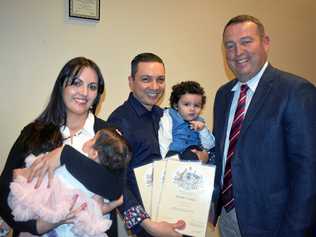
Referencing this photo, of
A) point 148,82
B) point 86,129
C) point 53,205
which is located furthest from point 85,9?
point 53,205

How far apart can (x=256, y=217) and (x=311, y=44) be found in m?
2.73

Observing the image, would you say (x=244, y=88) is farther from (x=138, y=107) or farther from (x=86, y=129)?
(x=86, y=129)

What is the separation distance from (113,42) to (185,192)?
4.22ft

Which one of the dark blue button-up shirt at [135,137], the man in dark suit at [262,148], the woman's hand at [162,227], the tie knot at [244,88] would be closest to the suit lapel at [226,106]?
the man in dark suit at [262,148]

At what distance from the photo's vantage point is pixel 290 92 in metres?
1.58

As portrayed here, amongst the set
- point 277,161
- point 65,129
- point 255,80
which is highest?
point 255,80

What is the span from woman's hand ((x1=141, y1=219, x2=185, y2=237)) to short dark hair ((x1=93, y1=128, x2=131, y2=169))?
39 cm

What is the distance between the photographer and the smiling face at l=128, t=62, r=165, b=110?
1.90 metres

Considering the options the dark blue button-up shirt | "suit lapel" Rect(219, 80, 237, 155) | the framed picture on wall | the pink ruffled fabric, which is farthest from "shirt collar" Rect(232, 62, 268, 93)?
the framed picture on wall

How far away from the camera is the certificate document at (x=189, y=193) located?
1.75 metres

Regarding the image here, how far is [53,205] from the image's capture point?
1342 mm

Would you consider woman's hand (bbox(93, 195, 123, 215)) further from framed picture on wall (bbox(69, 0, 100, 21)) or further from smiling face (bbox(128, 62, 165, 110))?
framed picture on wall (bbox(69, 0, 100, 21))

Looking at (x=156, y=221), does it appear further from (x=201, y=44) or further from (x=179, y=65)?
(x=201, y=44)

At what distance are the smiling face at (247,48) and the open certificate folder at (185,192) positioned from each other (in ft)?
1.86
